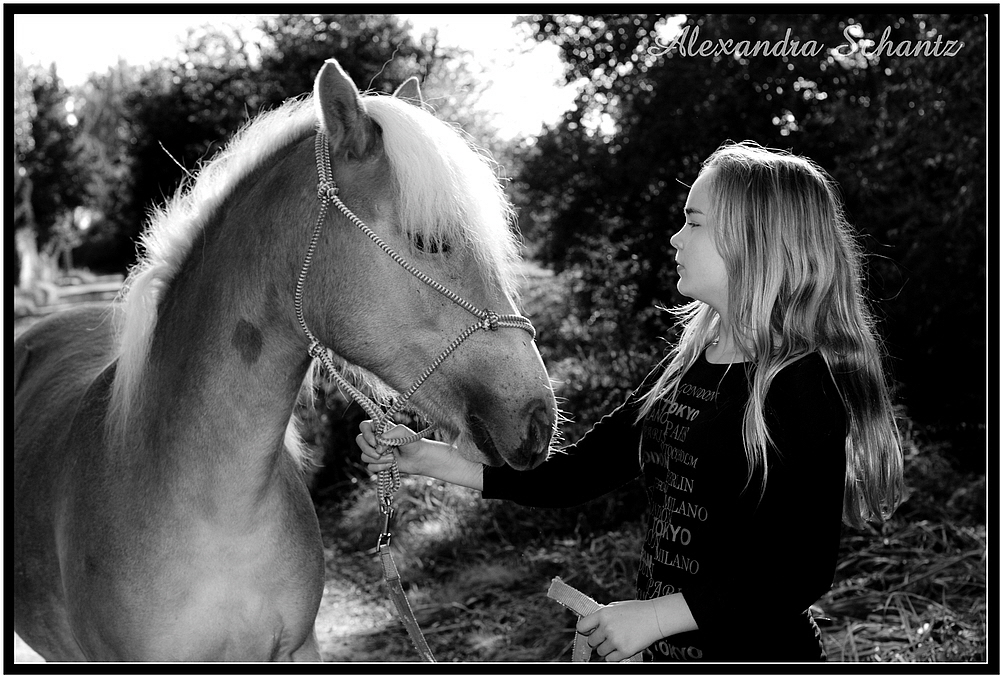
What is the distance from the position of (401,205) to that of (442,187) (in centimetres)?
10

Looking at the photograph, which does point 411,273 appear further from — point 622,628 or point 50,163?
point 50,163

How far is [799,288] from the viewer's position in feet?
6.47

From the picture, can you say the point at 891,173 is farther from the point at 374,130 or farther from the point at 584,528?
the point at 374,130

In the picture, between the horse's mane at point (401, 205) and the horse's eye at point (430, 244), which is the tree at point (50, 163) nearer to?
the horse's mane at point (401, 205)

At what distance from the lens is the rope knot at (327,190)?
1880 millimetres

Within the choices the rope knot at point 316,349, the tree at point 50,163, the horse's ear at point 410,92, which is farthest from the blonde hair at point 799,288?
the tree at point 50,163

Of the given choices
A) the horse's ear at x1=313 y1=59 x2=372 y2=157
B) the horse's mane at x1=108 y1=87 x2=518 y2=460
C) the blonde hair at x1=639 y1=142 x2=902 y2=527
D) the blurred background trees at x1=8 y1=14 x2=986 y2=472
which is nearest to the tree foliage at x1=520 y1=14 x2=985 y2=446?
the blurred background trees at x1=8 y1=14 x2=986 y2=472

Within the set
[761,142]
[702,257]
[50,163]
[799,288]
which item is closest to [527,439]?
[702,257]

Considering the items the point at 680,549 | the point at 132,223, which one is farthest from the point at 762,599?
the point at 132,223

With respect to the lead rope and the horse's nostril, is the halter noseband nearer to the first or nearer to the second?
the lead rope

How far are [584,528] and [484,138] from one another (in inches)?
131

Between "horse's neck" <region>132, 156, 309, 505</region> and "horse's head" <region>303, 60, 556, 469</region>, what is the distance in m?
0.15

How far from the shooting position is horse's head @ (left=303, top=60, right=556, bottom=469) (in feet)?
5.82

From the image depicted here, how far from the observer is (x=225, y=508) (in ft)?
6.68
